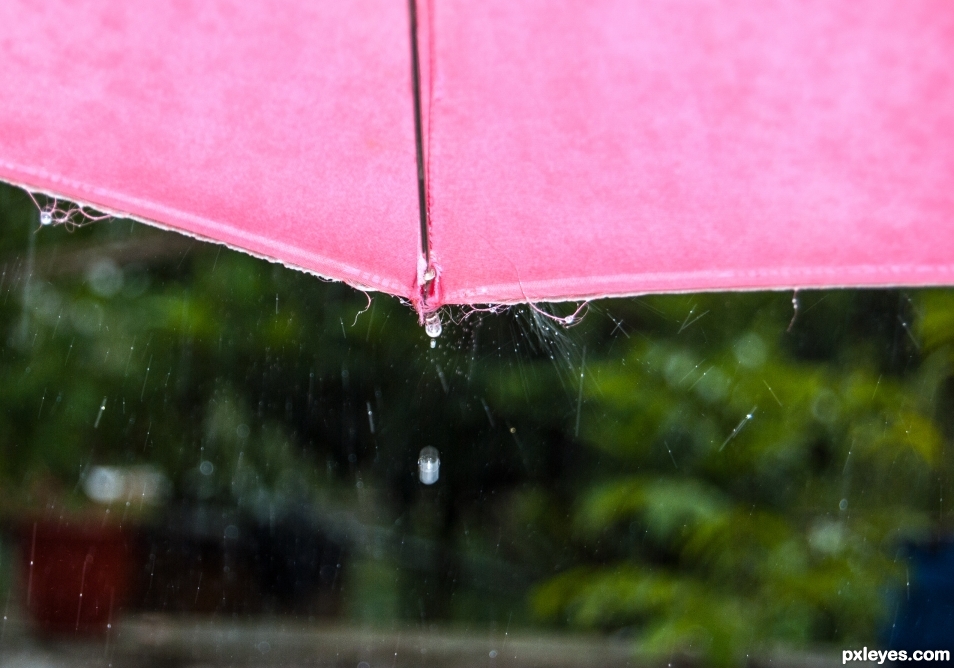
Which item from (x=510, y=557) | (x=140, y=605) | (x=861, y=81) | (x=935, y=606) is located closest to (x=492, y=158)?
(x=861, y=81)

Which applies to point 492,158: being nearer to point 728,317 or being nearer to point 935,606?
point 728,317

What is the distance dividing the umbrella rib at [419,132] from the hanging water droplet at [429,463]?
9.23 ft

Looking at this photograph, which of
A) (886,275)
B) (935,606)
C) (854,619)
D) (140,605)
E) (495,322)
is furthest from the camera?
(140,605)

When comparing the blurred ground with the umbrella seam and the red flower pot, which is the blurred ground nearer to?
the red flower pot

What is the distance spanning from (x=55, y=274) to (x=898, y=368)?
323 cm

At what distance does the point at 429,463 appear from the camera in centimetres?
385

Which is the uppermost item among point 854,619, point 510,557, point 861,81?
point 861,81

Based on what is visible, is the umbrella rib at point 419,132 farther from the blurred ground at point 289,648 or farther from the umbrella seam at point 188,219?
the blurred ground at point 289,648

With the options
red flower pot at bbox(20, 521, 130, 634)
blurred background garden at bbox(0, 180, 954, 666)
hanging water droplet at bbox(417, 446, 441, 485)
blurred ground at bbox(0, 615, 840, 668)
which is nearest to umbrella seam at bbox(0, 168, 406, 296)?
blurred background garden at bbox(0, 180, 954, 666)

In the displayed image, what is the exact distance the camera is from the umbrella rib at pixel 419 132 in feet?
2.98

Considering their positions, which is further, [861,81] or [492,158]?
[492,158]

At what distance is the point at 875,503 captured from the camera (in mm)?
3049

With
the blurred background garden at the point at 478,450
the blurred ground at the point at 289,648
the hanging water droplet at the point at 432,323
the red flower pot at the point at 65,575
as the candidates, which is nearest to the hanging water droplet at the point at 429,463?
the blurred background garden at the point at 478,450

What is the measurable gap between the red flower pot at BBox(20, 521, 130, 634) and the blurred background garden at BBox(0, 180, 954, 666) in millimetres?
48
